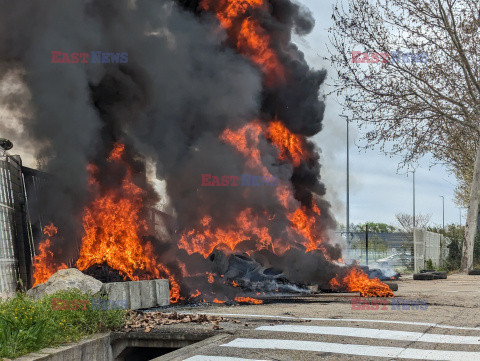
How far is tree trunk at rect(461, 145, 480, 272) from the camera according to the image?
89.6ft

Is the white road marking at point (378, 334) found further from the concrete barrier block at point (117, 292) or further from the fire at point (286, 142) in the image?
the fire at point (286, 142)

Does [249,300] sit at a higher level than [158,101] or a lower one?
lower

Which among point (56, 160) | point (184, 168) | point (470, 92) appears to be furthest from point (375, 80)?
point (56, 160)

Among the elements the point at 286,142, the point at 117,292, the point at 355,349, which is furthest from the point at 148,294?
the point at 286,142

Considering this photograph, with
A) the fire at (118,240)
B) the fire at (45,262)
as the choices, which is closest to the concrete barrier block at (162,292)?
the fire at (118,240)

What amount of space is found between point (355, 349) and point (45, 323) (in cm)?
353

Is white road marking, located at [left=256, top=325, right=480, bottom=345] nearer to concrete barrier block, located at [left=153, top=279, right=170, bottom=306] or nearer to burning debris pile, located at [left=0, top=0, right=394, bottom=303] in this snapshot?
concrete barrier block, located at [left=153, top=279, right=170, bottom=306]

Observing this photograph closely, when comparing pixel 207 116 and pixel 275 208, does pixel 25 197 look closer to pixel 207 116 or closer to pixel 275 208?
pixel 207 116

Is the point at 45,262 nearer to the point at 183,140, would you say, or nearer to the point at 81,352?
the point at 183,140

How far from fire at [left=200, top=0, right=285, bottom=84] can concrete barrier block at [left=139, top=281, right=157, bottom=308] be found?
408 inches

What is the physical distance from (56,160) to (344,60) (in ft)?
40.3

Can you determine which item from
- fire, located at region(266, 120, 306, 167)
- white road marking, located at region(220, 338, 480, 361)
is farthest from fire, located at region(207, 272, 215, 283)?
fire, located at region(266, 120, 306, 167)

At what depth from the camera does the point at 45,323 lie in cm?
644

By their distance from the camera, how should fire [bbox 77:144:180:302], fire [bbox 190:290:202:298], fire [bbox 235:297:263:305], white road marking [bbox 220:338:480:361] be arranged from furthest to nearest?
1. fire [bbox 77:144:180:302]
2. fire [bbox 190:290:202:298]
3. fire [bbox 235:297:263:305]
4. white road marking [bbox 220:338:480:361]
